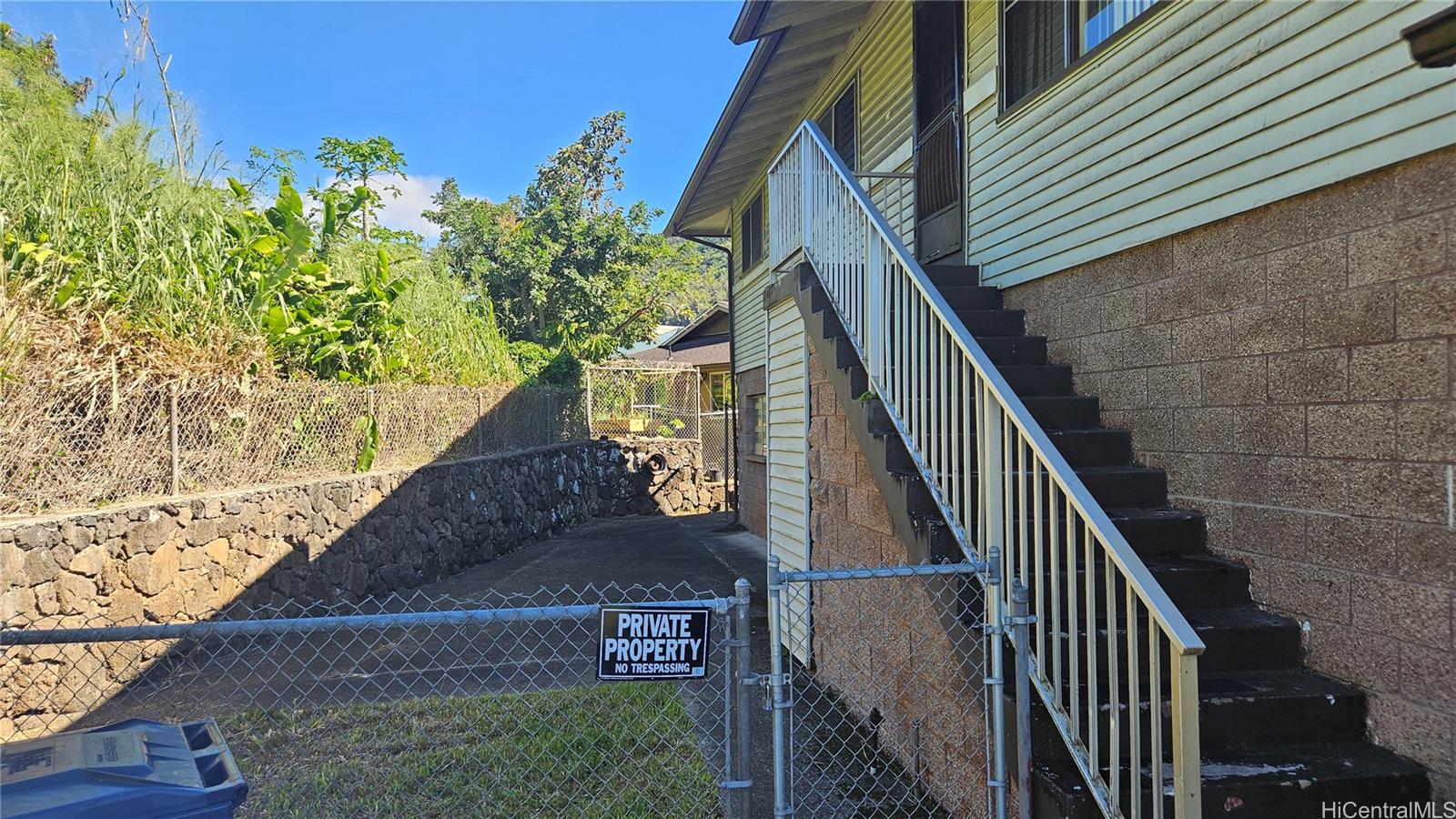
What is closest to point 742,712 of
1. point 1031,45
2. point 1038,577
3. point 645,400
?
point 1038,577

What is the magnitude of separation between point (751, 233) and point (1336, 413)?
10442 millimetres

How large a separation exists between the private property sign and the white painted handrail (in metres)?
1.09

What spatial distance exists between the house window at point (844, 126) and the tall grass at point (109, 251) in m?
5.88

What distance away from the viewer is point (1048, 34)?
5.43 meters

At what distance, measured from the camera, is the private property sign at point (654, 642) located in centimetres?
274

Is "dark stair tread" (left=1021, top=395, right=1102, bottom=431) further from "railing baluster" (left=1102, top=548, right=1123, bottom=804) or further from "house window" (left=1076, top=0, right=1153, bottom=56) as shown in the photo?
"railing baluster" (left=1102, top=548, right=1123, bottom=804)

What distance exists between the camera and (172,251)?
6879 millimetres

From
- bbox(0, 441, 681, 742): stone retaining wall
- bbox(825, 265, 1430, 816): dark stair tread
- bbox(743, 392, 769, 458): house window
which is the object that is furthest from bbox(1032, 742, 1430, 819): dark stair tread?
bbox(743, 392, 769, 458): house window

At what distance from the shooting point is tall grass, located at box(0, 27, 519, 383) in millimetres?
5836

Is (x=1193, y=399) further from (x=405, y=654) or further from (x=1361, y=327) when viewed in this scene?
(x=405, y=654)

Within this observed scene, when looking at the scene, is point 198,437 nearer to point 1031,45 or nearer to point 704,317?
point 1031,45

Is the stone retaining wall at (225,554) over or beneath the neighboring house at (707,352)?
beneath

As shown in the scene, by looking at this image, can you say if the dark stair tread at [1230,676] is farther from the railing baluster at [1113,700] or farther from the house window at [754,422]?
the house window at [754,422]

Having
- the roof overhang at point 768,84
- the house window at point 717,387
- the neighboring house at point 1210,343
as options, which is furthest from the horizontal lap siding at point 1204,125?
the house window at point 717,387
